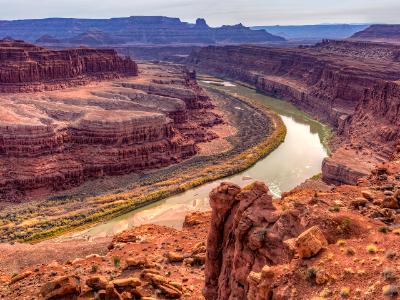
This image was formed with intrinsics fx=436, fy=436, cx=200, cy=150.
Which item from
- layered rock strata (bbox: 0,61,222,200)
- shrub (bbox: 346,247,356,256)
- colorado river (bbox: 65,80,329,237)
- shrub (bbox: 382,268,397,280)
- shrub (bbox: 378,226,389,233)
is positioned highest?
shrub (bbox: 382,268,397,280)

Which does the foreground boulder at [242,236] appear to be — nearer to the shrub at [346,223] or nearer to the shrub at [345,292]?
the shrub at [346,223]

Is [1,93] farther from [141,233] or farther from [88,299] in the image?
[88,299]

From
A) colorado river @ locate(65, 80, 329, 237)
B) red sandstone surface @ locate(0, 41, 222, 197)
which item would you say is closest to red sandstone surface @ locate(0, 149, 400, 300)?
colorado river @ locate(65, 80, 329, 237)

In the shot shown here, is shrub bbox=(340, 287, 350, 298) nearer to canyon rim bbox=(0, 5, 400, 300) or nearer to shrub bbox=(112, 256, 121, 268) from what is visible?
canyon rim bbox=(0, 5, 400, 300)

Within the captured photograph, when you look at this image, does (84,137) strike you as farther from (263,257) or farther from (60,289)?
(263,257)

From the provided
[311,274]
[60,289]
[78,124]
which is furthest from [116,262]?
[78,124]

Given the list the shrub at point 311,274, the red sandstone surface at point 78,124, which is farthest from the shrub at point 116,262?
the red sandstone surface at point 78,124
